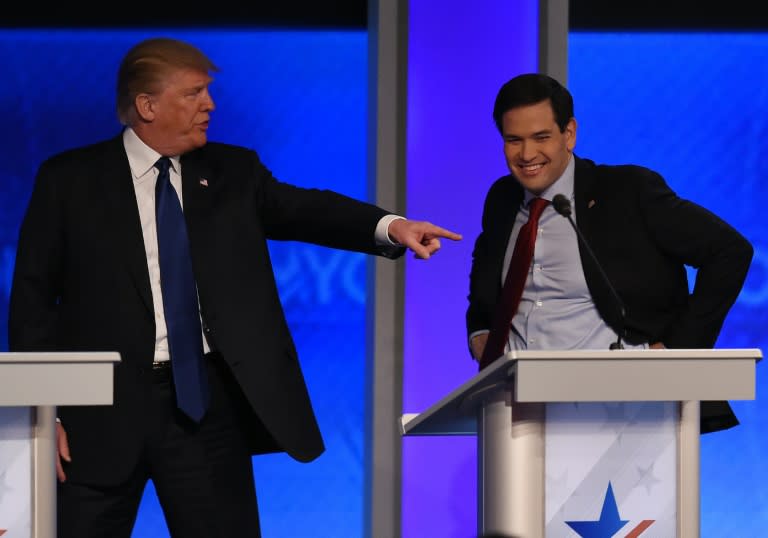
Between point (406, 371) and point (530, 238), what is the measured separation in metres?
1.48

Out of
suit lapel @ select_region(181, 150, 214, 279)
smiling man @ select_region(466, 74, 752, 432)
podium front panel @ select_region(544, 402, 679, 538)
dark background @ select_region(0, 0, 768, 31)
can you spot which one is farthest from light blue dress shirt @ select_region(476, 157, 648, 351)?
dark background @ select_region(0, 0, 768, 31)

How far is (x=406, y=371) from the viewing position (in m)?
4.33

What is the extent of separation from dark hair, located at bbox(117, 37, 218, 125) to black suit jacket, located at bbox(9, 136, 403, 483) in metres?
0.12

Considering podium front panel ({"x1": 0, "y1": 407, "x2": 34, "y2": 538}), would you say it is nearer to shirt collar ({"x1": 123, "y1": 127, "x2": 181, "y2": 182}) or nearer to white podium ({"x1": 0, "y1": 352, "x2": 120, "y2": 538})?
white podium ({"x1": 0, "y1": 352, "x2": 120, "y2": 538})

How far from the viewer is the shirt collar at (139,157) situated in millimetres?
2734

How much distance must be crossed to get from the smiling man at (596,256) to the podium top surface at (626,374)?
676 mm

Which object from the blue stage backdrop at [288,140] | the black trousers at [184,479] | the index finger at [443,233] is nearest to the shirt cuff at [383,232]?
the index finger at [443,233]

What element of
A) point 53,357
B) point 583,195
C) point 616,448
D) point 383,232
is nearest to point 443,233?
point 383,232

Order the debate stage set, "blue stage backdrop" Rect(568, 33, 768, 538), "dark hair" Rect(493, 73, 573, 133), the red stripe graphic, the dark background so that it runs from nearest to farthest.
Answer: the red stripe graphic → "dark hair" Rect(493, 73, 573, 133) → the debate stage set → the dark background → "blue stage backdrop" Rect(568, 33, 768, 538)

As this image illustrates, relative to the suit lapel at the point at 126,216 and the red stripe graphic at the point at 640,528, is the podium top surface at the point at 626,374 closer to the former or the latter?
the red stripe graphic at the point at 640,528

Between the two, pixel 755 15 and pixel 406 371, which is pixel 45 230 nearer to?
pixel 406 371

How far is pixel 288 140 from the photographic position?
4.78 m

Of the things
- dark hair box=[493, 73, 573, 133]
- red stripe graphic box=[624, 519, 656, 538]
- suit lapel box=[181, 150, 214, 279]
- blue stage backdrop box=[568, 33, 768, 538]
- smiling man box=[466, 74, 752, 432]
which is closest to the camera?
red stripe graphic box=[624, 519, 656, 538]

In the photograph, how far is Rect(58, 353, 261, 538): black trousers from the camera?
2.55 m
